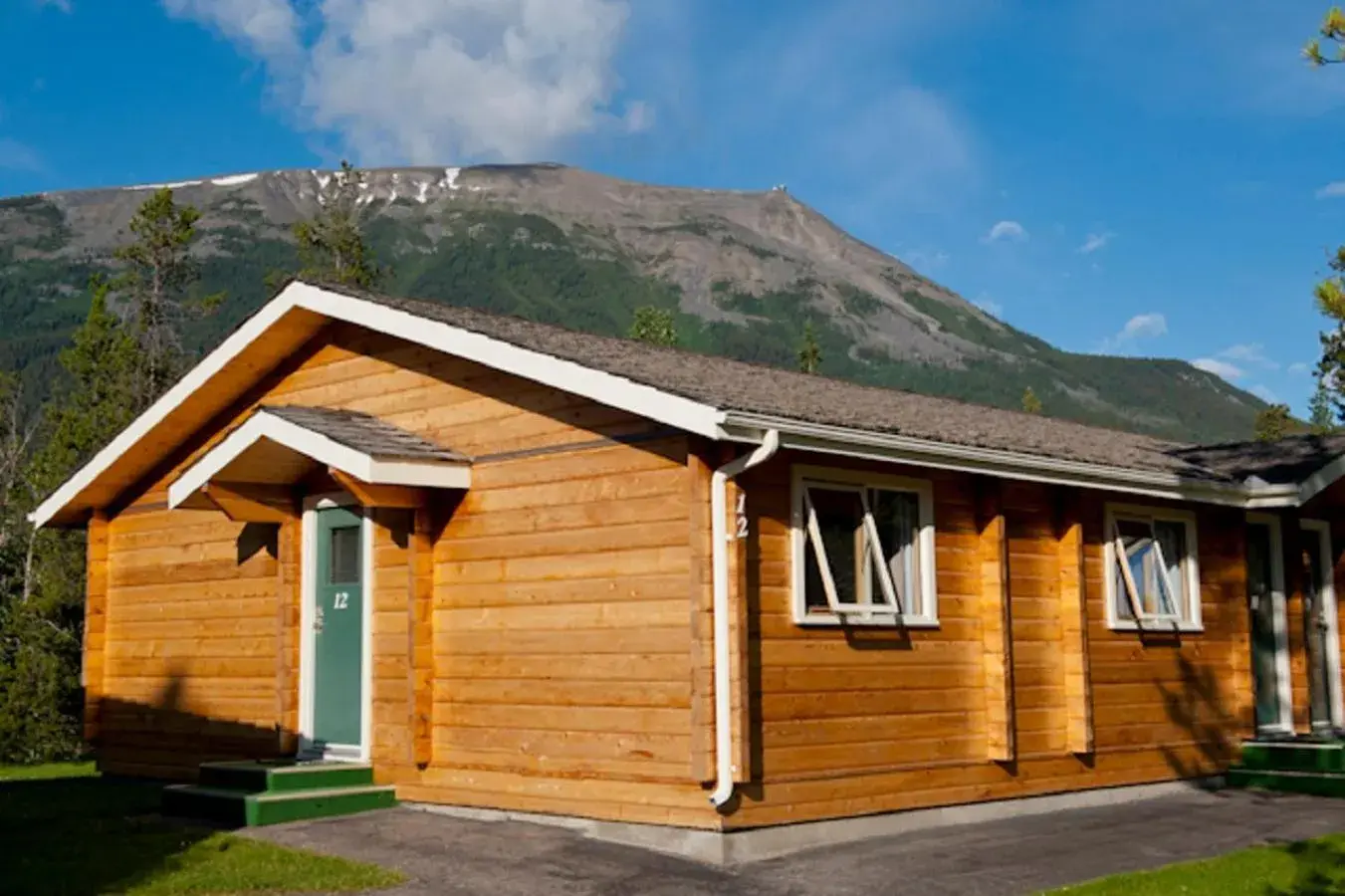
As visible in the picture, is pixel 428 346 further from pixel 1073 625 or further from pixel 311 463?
pixel 1073 625

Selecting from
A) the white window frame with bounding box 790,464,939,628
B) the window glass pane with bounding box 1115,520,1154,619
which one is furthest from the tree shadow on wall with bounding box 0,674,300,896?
the window glass pane with bounding box 1115,520,1154,619

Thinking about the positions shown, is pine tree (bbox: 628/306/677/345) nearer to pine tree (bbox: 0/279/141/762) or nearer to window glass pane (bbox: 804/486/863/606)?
pine tree (bbox: 0/279/141/762)

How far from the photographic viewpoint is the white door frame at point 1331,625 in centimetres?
1602

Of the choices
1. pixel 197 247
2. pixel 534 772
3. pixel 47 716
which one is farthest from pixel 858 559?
pixel 197 247

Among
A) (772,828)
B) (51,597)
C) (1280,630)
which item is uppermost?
(51,597)

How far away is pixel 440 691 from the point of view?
38.8 feet

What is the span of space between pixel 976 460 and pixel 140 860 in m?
6.62

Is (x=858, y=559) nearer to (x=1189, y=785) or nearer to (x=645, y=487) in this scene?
(x=645, y=487)

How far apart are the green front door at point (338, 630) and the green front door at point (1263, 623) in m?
9.23

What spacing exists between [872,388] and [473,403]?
17.0 feet

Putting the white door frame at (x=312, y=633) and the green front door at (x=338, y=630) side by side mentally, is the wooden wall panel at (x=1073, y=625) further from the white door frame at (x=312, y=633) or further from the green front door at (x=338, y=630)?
the green front door at (x=338, y=630)

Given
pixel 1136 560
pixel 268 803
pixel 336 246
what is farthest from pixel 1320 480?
pixel 336 246

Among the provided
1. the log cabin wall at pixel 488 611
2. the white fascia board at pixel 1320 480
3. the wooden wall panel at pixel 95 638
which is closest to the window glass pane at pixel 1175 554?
the white fascia board at pixel 1320 480

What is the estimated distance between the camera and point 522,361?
35.6ft
